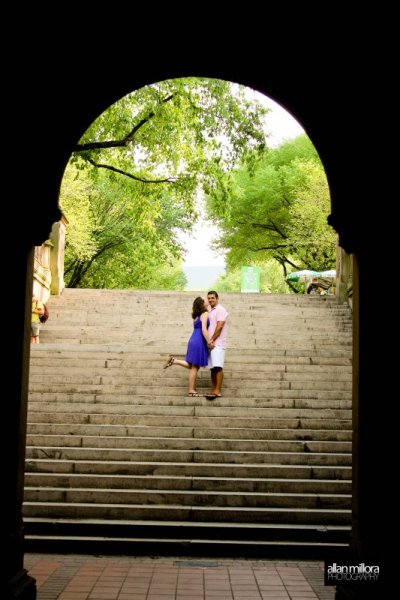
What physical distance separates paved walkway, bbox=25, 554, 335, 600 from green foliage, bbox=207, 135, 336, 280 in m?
26.3

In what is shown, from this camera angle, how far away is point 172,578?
19.0 feet

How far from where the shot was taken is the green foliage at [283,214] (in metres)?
33.1

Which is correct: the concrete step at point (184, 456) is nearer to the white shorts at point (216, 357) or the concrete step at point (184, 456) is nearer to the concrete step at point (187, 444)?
the concrete step at point (187, 444)

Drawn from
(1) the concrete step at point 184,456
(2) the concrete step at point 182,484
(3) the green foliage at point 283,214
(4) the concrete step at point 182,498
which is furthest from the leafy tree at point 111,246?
(4) the concrete step at point 182,498

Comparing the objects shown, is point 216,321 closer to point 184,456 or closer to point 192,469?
point 184,456

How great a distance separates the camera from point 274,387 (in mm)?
10602

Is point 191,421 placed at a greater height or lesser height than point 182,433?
greater

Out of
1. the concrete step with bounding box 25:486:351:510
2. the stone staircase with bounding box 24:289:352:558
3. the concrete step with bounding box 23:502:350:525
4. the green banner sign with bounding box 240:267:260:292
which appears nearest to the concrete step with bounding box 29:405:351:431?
the stone staircase with bounding box 24:289:352:558

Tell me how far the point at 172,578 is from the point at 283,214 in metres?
32.2

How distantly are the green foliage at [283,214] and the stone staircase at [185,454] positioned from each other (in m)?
20.8

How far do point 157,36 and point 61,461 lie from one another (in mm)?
4840

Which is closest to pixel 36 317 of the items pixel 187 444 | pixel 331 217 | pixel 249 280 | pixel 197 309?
pixel 197 309

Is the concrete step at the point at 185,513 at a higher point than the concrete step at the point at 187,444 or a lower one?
lower

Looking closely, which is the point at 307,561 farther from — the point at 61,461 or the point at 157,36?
the point at 157,36
